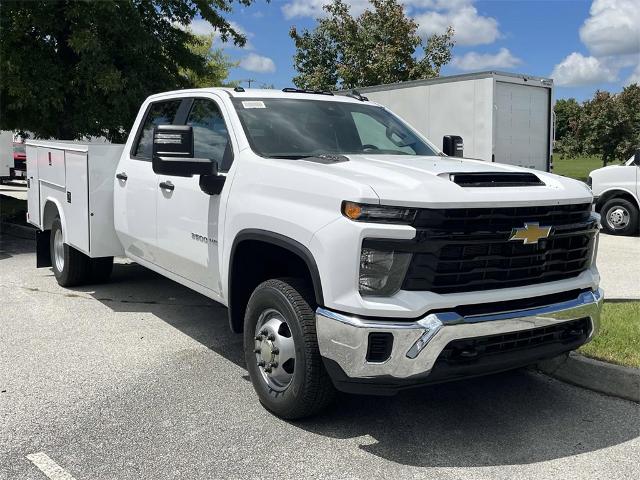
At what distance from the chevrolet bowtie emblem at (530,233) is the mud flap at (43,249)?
601cm

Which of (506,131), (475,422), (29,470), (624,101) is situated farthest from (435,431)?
(624,101)

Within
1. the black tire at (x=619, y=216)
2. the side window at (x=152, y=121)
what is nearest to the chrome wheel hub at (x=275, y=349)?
the side window at (x=152, y=121)

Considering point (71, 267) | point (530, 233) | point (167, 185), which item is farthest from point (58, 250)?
point (530, 233)

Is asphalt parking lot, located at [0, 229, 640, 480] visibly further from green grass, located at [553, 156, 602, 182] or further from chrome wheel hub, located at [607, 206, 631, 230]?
green grass, located at [553, 156, 602, 182]

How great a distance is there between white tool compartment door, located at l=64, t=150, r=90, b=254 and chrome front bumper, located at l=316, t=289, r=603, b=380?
146 inches

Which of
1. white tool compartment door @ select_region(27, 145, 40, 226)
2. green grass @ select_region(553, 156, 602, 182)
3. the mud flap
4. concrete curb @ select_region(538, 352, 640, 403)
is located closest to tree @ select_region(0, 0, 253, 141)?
white tool compartment door @ select_region(27, 145, 40, 226)

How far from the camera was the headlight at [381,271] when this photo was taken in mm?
3330

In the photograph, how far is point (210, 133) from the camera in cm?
504

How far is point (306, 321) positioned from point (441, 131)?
33.4 ft

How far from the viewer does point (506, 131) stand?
12.4m

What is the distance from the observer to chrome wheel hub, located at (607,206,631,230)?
12.4 metres

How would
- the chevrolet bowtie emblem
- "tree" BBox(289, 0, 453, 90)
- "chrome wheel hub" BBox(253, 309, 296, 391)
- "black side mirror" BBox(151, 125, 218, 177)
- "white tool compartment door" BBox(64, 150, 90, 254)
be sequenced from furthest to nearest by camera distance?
"tree" BBox(289, 0, 453, 90), "white tool compartment door" BBox(64, 150, 90, 254), "black side mirror" BBox(151, 125, 218, 177), "chrome wheel hub" BBox(253, 309, 296, 391), the chevrolet bowtie emblem

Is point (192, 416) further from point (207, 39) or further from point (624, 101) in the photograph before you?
point (624, 101)

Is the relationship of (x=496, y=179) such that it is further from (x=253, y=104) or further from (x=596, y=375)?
(x=253, y=104)
